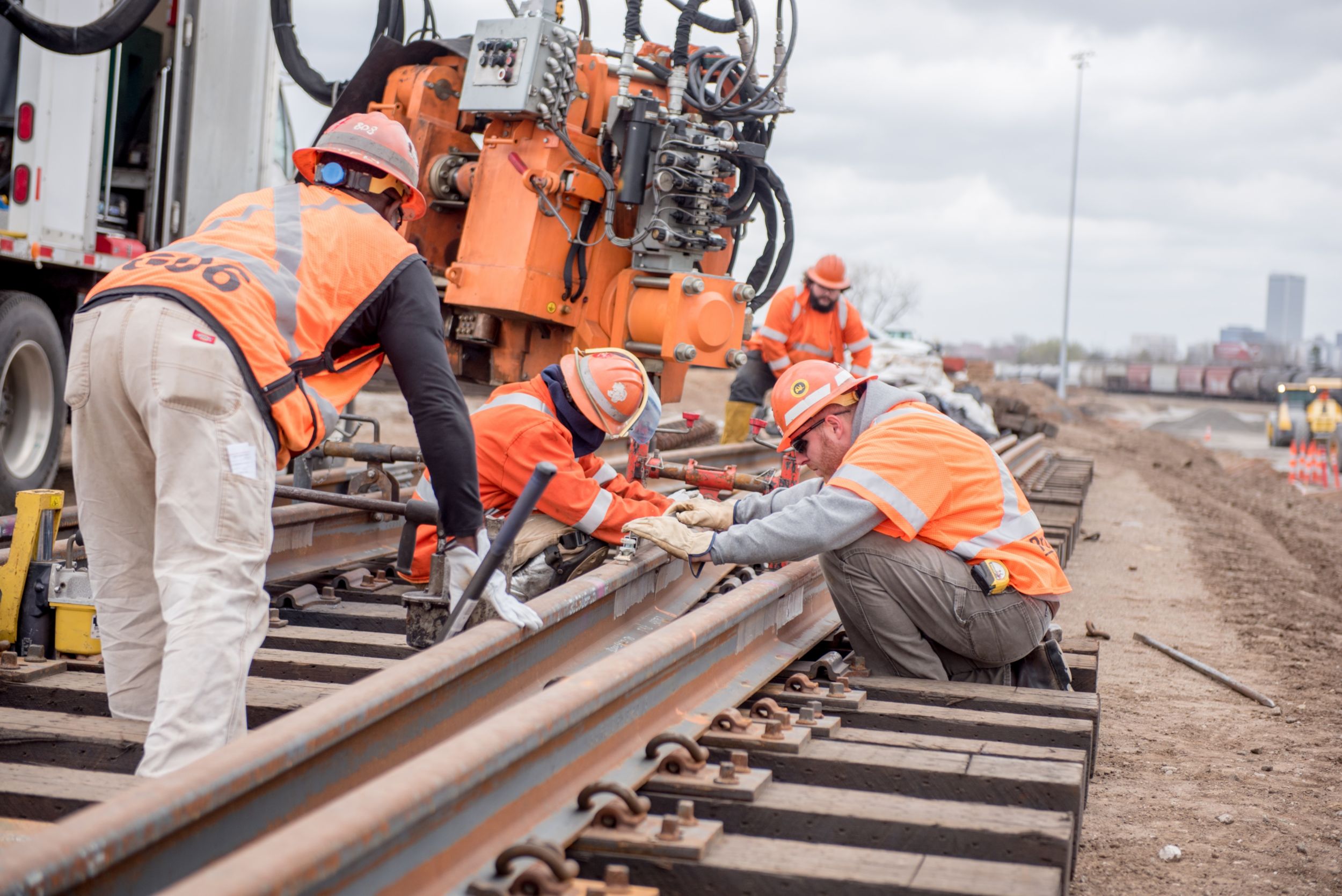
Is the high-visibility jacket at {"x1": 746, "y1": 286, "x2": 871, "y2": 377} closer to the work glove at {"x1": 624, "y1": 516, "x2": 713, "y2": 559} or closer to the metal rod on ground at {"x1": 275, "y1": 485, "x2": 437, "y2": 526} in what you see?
the work glove at {"x1": 624, "y1": 516, "x2": 713, "y2": 559}

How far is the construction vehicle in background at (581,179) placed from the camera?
7289mm

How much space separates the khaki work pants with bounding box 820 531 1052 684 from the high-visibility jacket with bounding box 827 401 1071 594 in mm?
66

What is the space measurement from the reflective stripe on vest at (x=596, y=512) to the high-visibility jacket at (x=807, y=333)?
601 cm

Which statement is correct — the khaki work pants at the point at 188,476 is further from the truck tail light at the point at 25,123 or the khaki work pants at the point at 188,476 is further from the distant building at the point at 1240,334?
the distant building at the point at 1240,334

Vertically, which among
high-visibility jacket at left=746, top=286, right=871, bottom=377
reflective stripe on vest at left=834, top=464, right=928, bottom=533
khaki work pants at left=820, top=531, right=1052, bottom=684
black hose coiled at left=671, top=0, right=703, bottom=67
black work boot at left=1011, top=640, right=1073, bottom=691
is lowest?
black work boot at left=1011, top=640, right=1073, bottom=691

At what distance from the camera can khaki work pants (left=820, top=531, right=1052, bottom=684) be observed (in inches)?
161

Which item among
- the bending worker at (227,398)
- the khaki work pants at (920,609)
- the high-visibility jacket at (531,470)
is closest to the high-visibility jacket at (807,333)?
the high-visibility jacket at (531,470)

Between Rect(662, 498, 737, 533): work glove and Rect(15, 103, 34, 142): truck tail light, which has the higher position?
Rect(15, 103, 34, 142): truck tail light

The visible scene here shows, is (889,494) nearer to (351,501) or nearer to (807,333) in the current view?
(351,501)

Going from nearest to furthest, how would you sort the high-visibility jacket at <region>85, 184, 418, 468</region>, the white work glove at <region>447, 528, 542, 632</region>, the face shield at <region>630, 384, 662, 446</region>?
the high-visibility jacket at <region>85, 184, 418, 468</region>, the white work glove at <region>447, 528, 542, 632</region>, the face shield at <region>630, 384, 662, 446</region>

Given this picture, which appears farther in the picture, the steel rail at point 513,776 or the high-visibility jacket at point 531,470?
the high-visibility jacket at point 531,470

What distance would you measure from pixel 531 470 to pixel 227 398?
1676 millimetres

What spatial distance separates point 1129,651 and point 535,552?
3.47 meters

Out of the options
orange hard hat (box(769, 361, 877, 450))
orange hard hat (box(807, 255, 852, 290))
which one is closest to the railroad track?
orange hard hat (box(769, 361, 877, 450))
